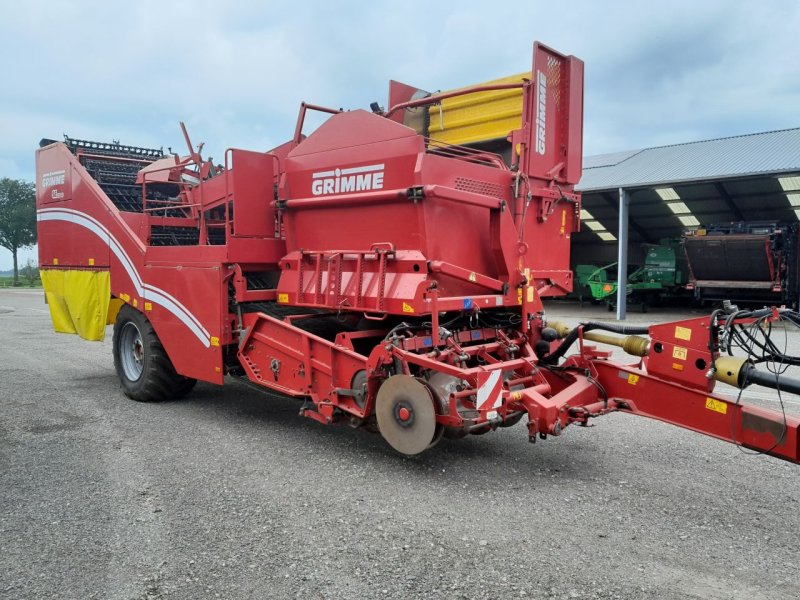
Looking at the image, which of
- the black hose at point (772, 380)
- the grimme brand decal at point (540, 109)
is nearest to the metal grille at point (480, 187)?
the grimme brand decal at point (540, 109)

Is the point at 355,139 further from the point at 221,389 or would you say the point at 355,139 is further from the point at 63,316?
the point at 63,316

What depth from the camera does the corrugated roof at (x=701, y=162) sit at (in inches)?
529

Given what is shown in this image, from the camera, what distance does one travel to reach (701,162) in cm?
1483

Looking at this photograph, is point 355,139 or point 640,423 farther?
point 640,423

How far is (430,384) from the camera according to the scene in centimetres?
416

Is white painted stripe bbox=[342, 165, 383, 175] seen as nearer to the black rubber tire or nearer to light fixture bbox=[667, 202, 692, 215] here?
the black rubber tire

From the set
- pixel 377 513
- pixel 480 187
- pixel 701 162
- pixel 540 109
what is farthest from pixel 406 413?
pixel 701 162

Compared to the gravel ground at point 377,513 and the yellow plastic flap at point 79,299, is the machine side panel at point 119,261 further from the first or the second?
the gravel ground at point 377,513

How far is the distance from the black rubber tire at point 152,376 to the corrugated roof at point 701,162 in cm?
1181

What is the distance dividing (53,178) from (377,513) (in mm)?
6014

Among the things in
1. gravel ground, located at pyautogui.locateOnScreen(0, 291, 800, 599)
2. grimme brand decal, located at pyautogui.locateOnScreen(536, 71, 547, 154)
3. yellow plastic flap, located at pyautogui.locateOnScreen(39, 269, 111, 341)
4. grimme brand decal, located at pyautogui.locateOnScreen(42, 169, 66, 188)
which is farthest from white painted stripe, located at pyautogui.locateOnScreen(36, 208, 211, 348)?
grimme brand decal, located at pyautogui.locateOnScreen(536, 71, 547, 154)

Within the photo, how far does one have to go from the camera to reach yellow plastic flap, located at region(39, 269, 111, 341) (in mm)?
6922

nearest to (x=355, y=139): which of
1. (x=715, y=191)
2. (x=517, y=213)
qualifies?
(x=517, y=213)

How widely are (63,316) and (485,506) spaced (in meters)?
6.07
